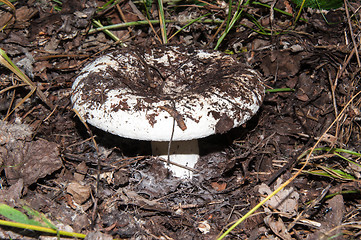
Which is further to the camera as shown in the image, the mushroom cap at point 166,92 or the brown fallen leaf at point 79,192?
the brown fallen leaf at point 79,192

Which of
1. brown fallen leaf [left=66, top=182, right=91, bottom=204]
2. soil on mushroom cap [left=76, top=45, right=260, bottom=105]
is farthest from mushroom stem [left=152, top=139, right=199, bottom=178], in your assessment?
brown fallen leaf [left=66, top=182, right=91, bottom=204]

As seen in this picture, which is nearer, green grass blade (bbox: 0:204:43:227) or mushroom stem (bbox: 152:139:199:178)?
green grass blade (bbox: 0:204:43:227)

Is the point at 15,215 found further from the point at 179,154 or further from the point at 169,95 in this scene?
the point at 179,154

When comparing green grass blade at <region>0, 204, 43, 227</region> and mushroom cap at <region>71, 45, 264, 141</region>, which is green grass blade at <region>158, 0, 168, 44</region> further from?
green grass blade at <region>0, 204, 43, 227</region>

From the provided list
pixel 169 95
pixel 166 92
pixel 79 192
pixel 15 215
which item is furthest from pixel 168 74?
pixel 15 215

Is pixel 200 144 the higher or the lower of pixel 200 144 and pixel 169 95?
the lower

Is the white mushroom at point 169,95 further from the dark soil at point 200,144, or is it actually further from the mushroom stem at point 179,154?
the dark soil at point 200,144

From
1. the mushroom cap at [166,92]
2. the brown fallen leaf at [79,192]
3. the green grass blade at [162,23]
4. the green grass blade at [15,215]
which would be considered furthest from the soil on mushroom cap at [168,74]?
the green grass blade at [15,215]

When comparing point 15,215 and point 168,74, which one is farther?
point 168,74
